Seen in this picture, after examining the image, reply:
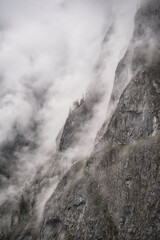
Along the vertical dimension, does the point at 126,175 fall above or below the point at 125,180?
above

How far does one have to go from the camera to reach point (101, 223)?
284 ft

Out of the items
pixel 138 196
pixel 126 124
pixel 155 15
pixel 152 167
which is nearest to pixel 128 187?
pixel 138 196

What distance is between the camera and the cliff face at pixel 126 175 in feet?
239

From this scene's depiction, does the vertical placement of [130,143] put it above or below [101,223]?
above

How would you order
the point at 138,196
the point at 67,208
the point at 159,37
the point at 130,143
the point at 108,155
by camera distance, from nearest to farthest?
1. the point at 138,196
2. the point at 130,143
3. the point at 108,155
4. the point at 67,208
5. the point at 159,37

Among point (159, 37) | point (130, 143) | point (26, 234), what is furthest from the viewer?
point (26, 234)

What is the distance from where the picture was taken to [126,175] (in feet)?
280

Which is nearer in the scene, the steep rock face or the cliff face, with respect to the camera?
the steep rock face

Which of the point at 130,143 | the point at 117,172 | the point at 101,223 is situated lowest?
the point at 101,223

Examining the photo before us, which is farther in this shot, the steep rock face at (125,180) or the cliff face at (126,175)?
the cliff face at (126,175)

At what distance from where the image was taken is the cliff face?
239ft

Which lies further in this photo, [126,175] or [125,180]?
[126,175]

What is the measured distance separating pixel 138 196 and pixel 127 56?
109 meters

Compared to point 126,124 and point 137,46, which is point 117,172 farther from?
point 137,46
